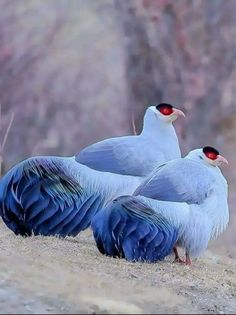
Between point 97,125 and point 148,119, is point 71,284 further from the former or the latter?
point 97,125

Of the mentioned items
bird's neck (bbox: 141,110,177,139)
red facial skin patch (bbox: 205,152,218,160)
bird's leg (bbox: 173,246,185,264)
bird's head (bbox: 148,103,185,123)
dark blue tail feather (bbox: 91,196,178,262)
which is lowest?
bird's leg (bbox: 173,246,185,264)

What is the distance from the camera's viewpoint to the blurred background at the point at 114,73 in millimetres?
9523

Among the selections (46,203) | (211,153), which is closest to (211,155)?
(211,153)

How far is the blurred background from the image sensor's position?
952 cm

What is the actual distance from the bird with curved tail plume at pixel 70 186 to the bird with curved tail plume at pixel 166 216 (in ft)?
0.78

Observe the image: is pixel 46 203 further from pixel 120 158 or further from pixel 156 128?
pixel 156 128

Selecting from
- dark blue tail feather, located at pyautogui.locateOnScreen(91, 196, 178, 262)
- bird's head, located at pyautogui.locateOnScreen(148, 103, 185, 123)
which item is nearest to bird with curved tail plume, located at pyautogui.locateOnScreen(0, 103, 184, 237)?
bird's head, located at pyautogui.locateOnScreen(148, 103, 185, 123)

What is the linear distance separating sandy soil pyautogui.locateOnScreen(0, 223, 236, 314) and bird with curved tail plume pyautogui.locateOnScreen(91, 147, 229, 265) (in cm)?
11

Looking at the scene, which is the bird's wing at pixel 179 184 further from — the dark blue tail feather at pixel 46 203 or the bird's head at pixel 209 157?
the dark blue tail feather at pixel 46 203

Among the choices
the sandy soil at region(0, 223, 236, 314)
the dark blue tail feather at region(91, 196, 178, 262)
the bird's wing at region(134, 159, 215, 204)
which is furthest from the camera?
the bird's wing at region(134, 159, 215, 204)

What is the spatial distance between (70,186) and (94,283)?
1469 millimetres

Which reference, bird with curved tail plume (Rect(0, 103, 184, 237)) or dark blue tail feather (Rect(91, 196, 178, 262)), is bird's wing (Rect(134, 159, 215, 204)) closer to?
dark blue tail feather (Rect(91, 196, 178, 262))

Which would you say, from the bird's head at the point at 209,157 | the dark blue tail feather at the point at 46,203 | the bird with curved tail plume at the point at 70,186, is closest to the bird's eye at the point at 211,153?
the bird's head at the point at 209,157

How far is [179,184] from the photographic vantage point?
4367mm
